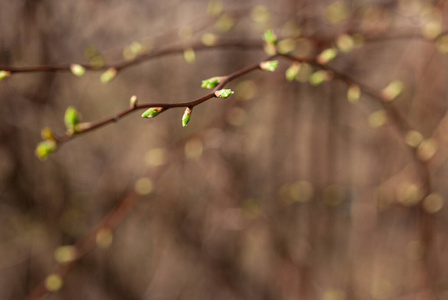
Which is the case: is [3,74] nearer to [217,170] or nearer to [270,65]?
[270,65]

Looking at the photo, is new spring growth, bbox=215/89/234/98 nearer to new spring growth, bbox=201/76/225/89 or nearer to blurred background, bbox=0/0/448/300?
new spring growth, bbox=201/76/225/89

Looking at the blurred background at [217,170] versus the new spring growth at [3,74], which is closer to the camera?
the new spring growth at [3,74]

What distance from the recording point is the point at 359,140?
61.6 inches

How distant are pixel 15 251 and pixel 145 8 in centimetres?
101

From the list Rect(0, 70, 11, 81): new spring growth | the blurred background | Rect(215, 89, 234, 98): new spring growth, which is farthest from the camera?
the blurred background

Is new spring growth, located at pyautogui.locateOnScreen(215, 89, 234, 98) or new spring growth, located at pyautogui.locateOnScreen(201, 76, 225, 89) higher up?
new spring growth, located at pyautogui.locateOnScreen(201, 76, 225, 89)

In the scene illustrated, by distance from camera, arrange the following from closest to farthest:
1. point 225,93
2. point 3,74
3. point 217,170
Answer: point 225,93, point 3,74, point 217,170

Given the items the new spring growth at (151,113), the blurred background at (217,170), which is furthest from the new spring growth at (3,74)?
the blurred background at (217,170)

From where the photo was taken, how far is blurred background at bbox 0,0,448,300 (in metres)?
1.41

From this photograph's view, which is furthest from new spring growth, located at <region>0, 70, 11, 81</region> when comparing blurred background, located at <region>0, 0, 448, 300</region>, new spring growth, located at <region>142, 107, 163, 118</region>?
blurred background, located at <region>0, 0, 448, 300</region>

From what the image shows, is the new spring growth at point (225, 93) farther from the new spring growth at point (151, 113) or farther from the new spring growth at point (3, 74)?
the new spring growth at point (3, 74)

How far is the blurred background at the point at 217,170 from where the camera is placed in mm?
1410

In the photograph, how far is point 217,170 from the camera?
1.42m

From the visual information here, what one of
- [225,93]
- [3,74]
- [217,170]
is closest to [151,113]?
[225,93]
